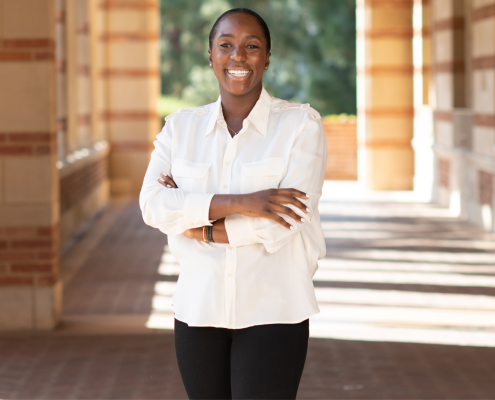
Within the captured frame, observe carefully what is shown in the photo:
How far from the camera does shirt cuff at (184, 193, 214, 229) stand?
7.95ft

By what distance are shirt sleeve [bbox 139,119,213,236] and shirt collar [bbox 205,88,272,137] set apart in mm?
143

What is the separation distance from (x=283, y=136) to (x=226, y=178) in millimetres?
223

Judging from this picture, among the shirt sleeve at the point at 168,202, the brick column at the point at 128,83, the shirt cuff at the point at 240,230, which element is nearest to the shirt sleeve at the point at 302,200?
the shirt cuff at the point at 240,230

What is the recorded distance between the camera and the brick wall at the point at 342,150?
20172 mm

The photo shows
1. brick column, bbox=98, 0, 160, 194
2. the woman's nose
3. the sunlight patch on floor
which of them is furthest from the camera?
brick column, bbox=98, 0, 160, 194

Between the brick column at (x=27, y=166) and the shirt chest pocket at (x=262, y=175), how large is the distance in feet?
12.9

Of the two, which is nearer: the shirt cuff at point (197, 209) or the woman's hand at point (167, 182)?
the shirt cuff at point (197, 209)

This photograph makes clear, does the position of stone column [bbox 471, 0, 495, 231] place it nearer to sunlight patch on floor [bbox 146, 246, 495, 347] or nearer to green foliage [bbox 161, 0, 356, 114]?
sunlight patch on floor [bbox 146, 246, 495, 347]

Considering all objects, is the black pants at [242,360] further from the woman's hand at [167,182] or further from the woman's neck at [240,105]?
the woman's neck at [240,105]

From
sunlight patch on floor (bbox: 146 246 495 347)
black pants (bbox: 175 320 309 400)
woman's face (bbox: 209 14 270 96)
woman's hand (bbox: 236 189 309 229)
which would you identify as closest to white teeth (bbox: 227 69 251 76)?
woman's face (bbox: 209 14 270 96)

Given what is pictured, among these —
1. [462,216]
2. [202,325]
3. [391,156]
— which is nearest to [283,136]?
[202,325]

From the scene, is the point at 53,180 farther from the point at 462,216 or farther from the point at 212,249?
the point at 462,216

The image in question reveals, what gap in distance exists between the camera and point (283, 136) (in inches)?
97.0

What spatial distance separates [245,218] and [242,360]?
430 millimetres
